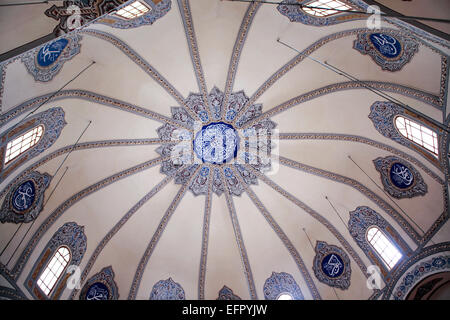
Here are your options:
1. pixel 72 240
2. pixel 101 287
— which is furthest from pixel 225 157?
pixel 101 287

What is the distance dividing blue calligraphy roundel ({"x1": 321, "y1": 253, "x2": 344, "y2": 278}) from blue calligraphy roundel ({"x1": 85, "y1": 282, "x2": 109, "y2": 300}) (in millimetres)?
7503

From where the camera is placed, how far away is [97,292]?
11445 millimetres

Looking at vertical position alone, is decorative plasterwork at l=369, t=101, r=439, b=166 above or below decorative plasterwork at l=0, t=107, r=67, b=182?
above

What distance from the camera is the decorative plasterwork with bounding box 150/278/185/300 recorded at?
12.8m

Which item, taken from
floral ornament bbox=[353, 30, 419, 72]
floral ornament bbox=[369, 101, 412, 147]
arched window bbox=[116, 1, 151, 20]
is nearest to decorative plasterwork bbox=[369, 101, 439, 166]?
floral ornament bbox=[369, 101, 412, 147]

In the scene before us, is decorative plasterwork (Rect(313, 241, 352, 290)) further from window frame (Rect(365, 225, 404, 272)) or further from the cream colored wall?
the cream colored wall

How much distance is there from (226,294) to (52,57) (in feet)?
33.0

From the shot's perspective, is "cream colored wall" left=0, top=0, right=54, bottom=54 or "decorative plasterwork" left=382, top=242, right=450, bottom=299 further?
"decorative plasterwork" left=382, top=242, right=450, bottom=299

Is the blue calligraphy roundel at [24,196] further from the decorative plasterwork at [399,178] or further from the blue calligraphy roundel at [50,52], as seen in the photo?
the decorative plasterwork at [399,178]

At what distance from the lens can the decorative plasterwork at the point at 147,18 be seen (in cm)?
836

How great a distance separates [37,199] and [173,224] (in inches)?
199

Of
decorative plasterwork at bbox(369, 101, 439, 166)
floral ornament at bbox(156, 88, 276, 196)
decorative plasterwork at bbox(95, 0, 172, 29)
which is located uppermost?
floral ornament at bbox(156, 88, 276, 196)
